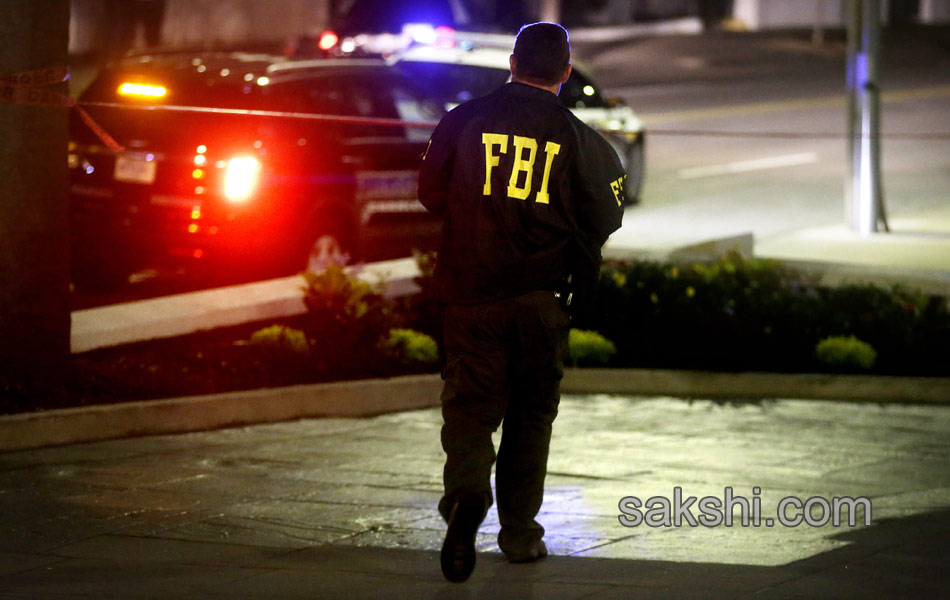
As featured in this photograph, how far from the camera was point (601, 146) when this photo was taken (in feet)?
16.8

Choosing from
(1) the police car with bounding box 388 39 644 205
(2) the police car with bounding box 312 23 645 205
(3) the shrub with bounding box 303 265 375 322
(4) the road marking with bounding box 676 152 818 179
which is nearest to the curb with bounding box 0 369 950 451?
(3) the shrub with bounding box 303 265 375 322

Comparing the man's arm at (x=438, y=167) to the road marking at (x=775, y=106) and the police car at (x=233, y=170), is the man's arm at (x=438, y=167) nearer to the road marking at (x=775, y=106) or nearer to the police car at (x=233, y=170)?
the police car at (x=233, y=170)

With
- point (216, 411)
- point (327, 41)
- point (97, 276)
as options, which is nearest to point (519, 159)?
point (216, 411)

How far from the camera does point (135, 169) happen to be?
34.6 feet

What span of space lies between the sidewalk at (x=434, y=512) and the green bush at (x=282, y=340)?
0.72 metres

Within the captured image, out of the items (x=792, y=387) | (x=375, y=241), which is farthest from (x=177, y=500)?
(x=375, y=241)

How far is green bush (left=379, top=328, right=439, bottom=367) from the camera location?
29.2 ft

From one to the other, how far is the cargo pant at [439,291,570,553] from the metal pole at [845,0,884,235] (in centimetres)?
925

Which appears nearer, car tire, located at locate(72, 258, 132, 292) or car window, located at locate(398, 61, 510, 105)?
car tire, located at locate(72, 258, 132, 292)

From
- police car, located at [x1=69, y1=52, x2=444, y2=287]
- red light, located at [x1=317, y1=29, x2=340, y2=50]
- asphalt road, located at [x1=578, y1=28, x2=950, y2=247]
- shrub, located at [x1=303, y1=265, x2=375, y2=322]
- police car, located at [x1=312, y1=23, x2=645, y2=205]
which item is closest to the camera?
shrub, located at [x1=303, y1=265, x2=375, y2=322]

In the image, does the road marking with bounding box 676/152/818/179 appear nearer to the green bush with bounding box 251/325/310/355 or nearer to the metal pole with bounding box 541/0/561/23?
the green bush with bounding box 251/325/310/355

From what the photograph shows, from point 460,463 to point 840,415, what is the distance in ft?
12.9

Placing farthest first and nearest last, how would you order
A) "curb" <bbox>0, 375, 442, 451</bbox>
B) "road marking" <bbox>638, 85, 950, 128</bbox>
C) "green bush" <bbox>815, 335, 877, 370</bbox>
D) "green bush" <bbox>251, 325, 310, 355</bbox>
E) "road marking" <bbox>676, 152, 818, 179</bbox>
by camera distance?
"road marking" <bbox>638, 85, 950, 128</bbox>
"road marking" <bbox>676, 152, 818, 179</bbox>
"green bush" <bbox>815, 335, 877, 370</bbox>
"green bush" <bbox>251, 325, 310, 355</bbox>
"curb" <bbox>0, 375, 442, 451</bbox>

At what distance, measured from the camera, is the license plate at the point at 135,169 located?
1048cm
